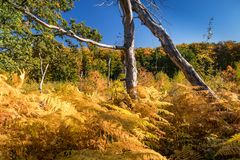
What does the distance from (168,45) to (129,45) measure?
505mm

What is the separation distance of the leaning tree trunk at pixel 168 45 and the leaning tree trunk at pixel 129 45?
0.21 meters

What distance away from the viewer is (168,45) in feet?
15.3

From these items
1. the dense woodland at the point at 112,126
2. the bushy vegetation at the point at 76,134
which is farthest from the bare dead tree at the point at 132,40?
the bushy vegetation at the point at 76,134

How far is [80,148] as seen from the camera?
2.34m

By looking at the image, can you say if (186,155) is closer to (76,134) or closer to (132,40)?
(76,134)

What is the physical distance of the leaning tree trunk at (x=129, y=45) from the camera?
14.9 ft

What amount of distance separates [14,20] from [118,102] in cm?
1073

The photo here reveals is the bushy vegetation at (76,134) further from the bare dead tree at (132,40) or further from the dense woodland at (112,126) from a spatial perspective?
the bare dead tree at (132,40)

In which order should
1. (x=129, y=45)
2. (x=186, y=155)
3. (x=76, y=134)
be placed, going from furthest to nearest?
(x=129, y=45), (x=186, y=155), (x=76, y=134)

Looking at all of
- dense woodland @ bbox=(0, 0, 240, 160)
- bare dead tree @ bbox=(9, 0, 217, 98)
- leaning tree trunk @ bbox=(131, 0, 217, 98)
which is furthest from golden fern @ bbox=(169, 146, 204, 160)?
bare dead tree @ bbox=(9, 0, 217, 98)

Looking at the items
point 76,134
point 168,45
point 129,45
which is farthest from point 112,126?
point 168,45

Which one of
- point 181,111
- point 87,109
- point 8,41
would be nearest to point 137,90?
point 181,111

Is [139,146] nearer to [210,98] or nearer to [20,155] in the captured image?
[20,155]

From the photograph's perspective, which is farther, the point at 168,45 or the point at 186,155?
the point at 168,45
